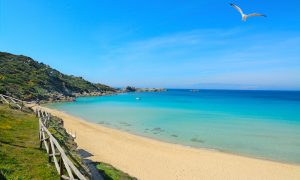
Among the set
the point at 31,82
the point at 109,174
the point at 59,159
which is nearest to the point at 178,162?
the point at 109,174

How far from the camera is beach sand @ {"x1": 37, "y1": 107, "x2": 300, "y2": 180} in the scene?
1797 centimetres

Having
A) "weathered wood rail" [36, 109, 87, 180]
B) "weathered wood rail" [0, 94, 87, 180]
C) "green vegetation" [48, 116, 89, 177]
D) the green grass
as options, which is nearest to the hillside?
"green vegetation" [48, 116, 89, 177]

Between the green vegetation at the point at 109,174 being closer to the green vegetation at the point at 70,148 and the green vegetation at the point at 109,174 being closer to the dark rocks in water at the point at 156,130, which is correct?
the green vegetation at the point at 70,148

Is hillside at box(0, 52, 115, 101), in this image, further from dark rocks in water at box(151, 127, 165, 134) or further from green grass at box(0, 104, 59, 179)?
green grass at box(0, 104, 59, 179)

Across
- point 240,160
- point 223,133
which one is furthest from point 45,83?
point 240,160

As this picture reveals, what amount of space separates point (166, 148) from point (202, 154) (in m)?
3.92

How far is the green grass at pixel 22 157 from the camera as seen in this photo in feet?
29.8

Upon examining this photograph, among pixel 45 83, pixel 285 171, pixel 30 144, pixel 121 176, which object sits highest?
pixel 45 83

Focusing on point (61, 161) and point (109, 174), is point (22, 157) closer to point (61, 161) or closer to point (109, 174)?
point (61, 161)

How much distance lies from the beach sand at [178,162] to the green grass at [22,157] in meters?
7.02

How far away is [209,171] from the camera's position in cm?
1869

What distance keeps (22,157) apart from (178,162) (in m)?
13.2

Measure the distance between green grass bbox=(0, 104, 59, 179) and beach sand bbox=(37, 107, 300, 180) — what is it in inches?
276

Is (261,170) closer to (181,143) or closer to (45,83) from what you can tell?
(181,143)
